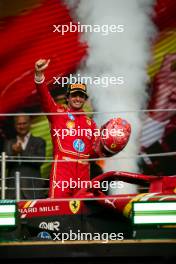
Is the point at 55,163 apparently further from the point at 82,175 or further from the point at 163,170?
the point at 163,170

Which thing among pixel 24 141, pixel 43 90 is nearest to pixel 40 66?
pixel 43 90

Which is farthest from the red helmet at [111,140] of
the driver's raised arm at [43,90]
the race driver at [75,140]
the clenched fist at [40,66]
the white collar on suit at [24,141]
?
the clenched fist at [40,66]

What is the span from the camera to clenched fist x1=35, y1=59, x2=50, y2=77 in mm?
7406

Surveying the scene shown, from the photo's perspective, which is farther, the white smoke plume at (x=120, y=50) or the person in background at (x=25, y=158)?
the white smoke plume at (x=120, y=50)

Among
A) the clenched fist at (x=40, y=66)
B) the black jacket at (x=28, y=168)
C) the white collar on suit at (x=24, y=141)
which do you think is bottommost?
the black jacket at (x=28, y=168)

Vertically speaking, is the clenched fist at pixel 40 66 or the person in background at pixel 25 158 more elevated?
the clenched fist at pixel 40 66

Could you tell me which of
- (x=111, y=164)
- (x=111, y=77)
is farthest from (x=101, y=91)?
(x=111, y=164)

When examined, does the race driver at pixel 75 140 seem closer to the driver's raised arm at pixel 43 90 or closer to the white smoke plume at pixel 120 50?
the driver's raised arm at pixel 43 90

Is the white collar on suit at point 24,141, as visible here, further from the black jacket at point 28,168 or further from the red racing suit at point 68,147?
the red racing suit at point 68,147

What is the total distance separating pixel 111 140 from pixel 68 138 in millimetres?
337

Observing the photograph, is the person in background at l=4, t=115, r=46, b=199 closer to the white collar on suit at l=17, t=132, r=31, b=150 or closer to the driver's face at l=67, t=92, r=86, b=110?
the white collar on suit at l=17, t=132, r=31, b=150

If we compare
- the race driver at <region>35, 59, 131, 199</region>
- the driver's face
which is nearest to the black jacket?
the race driver at <region>35, 59, 131, 199</region>

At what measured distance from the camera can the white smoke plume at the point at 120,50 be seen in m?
7.36

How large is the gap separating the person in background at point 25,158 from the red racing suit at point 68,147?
12 centimetres
